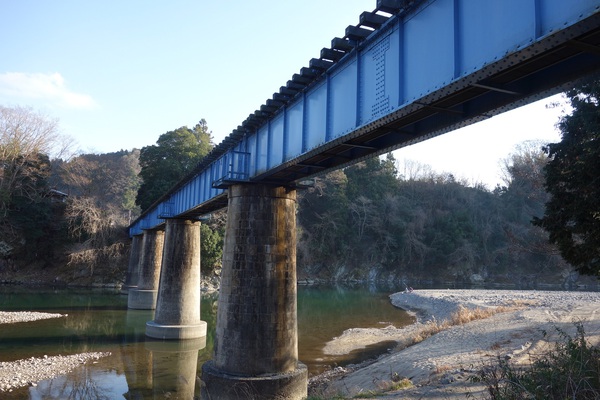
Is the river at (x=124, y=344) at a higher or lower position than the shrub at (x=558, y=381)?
lower

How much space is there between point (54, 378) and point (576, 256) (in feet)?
54.3

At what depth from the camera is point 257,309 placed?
12516 mm

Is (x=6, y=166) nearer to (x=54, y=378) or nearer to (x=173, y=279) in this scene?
(x=173, y=279)

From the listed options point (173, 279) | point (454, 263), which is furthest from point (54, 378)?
point (454, 263)

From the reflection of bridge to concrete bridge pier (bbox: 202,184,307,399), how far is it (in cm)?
3

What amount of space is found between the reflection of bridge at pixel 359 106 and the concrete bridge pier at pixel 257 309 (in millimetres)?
33

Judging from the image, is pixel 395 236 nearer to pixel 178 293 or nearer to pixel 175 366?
pixel 178 293

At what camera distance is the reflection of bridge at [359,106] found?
18.0 feet

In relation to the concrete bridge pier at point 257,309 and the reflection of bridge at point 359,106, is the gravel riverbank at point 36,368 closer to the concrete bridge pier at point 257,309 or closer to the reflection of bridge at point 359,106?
the concrete bridge pier at point 257,309

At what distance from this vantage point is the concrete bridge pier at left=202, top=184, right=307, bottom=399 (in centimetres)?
1205

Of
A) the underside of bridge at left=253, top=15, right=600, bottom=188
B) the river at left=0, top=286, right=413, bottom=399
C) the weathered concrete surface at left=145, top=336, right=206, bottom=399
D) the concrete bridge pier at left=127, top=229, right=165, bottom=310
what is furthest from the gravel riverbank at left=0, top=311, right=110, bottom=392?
the concrete bridge pier at left=127, top=229, right=165, bottom=310

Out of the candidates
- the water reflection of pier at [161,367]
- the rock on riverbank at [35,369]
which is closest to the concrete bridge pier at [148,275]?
the water reflection of pier at [161,367]

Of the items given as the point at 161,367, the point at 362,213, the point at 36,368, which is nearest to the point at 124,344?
the point at 161,367

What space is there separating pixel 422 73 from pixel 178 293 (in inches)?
801
